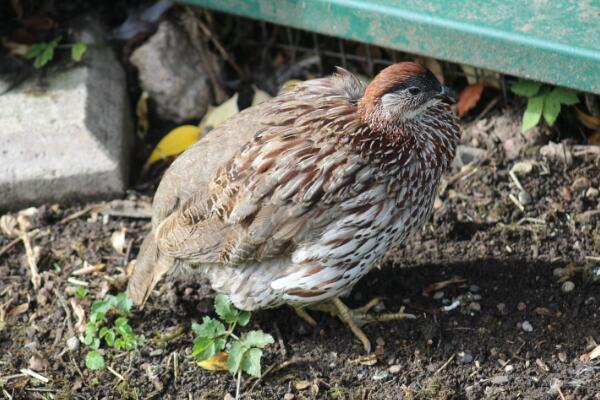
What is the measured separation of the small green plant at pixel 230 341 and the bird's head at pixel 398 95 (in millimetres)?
1089

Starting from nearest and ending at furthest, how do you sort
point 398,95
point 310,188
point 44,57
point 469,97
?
point 310,188
point 398,95
point 469,97
point 44,57

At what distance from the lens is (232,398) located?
410 cm

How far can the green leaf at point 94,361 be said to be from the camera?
4.24 metres

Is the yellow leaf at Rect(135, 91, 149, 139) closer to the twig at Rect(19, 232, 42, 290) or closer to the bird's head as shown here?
the twig at Rect(19, 232, 42, 290)

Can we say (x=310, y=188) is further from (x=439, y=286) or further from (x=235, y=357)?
(x=439, y=286)

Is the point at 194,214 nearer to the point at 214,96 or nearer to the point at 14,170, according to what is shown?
the point at 14,170

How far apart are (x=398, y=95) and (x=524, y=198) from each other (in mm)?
1192

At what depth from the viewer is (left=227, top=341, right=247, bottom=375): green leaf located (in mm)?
4070

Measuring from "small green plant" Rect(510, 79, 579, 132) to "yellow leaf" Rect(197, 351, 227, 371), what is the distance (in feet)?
6.66

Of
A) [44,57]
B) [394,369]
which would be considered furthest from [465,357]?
[44,57]

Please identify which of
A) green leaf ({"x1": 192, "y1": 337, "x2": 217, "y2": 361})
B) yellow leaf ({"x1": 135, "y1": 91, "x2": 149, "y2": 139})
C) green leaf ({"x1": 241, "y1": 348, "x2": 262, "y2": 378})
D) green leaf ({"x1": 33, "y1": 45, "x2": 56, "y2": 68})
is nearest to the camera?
green leaf ({"x1": 241, "y1": 348, "x2": 262, "y2": 378})

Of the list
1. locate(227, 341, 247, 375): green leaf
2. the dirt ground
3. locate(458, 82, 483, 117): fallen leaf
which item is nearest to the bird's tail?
the dirt ground

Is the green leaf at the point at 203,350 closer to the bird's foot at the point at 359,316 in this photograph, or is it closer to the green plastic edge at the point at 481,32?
the bird's foot at the point at 359,316

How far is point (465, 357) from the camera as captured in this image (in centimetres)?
411
